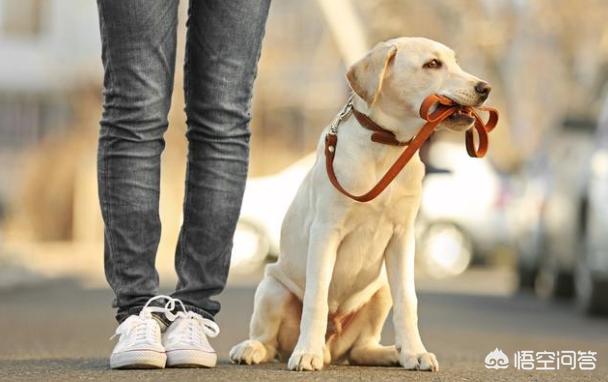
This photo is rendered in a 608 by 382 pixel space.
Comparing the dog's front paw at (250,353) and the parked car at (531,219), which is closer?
the dog's front paw at (250,353)

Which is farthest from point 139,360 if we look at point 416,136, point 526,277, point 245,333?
point 526,277

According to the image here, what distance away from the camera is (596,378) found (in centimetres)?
511

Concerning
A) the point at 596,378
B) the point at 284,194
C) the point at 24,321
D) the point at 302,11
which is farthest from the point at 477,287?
the point at 302,11

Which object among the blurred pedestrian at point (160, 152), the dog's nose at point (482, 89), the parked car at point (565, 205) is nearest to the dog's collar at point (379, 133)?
the dog's nose at point (482, 89)

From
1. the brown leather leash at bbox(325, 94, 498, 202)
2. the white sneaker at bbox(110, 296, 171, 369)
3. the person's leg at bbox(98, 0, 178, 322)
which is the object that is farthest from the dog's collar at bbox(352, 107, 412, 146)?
the white sneaker at bbox(110, 296, 171, 369)

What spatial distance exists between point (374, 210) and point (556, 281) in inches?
313

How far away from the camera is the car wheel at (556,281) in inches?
493

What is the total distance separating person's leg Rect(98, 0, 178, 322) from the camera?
4969 millimetres

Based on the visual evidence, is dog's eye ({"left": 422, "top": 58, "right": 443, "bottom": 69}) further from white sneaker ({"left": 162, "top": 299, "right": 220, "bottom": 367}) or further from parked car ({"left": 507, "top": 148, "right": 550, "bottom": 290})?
parked car ({"left": 507, "top": 148, "right": 550, "bottom": 290})

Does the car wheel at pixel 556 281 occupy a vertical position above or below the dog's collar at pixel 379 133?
below

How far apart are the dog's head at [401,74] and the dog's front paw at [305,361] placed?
2.91 feet

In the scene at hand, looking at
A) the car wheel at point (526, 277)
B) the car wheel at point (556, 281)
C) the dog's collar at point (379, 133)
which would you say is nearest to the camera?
the dog's collar at point (379, 133)

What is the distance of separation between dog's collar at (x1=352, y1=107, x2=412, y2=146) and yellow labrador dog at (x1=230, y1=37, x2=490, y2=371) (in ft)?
0.05

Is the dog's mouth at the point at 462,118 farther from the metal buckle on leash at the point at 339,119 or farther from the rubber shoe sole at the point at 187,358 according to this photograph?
the rubber shoe sole at the point at 187,358
